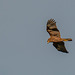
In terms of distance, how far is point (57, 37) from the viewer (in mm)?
47781

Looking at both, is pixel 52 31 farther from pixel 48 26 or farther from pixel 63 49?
pixel 63 49

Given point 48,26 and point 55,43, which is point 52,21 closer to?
point 48,26

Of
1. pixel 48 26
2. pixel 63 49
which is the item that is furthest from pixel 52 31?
pixel 63 49

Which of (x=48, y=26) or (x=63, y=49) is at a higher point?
(x=48, y=26)

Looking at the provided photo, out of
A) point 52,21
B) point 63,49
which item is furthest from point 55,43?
point 52,21

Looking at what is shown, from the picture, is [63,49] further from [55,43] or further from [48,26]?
[48,26]

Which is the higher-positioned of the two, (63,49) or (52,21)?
(52,21)

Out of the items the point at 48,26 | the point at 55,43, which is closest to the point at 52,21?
the point at 48,26

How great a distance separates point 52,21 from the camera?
4666cm

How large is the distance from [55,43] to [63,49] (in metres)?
1.71

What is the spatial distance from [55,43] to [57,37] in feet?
9.29

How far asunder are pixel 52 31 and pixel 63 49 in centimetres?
462

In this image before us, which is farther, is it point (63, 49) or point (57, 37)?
point (63, 49)

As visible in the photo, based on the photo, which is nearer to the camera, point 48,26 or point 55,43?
point 48,26
